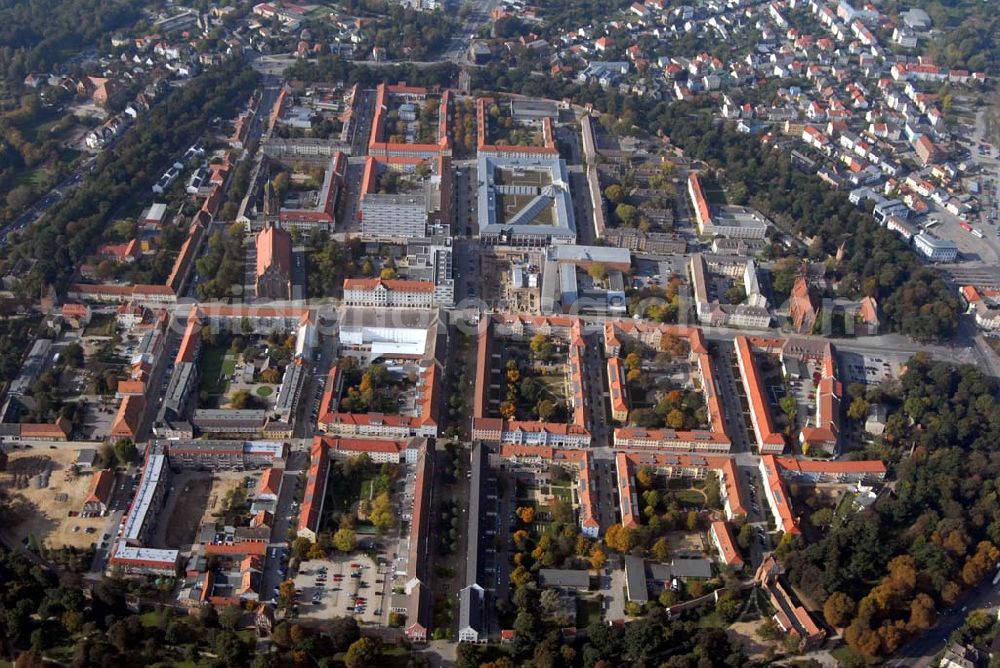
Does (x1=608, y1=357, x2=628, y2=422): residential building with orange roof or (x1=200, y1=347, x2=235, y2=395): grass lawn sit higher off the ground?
(x1=608, y1=357, x2=628, y2=422): residential building with orange roof

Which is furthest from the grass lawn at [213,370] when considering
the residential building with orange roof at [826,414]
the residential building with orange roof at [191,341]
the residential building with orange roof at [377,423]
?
the residential building with orange roof at [826,414]

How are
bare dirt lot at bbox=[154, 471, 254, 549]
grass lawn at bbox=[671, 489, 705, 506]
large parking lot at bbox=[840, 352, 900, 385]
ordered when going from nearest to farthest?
bare dirt lot at bbox=[154, 471, 254, 549] < grass lawn at bbox=[671, 489, 705, 506] < large parking lot at bbox=[840, 352, 900, 385]

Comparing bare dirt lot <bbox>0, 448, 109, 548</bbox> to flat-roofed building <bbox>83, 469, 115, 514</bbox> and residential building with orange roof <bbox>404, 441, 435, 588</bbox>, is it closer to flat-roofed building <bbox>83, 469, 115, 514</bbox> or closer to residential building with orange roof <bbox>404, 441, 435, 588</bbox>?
flat-roofed building <bbox>83, 469, 115, 514</bbox>

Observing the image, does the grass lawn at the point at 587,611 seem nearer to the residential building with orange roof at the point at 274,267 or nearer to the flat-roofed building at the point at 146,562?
the flat-roofed building at the point at 146,562

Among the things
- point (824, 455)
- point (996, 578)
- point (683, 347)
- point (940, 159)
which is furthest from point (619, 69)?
point (996, 578)

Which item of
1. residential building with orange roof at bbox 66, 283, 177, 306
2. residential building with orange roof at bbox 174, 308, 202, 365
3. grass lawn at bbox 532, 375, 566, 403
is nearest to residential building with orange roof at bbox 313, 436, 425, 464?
grass lawn at bbox 532, 375, 566, 403

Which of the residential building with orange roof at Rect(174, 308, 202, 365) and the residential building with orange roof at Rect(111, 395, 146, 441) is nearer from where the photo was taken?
the residential building with orange roof at Rect(111, 395, 146, 441)

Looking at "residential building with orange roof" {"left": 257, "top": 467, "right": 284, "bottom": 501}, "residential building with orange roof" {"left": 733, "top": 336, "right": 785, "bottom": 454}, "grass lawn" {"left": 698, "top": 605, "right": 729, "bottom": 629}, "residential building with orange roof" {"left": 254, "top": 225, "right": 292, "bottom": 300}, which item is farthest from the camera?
"residential building with orange roof" {"left": 254, "top": 225, "right": 292, "bottom": 300}
